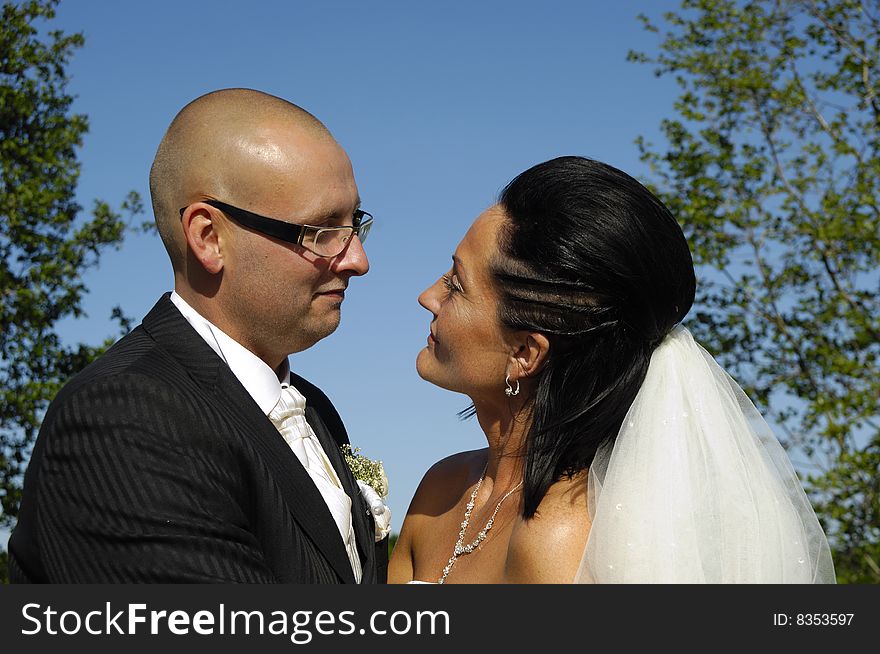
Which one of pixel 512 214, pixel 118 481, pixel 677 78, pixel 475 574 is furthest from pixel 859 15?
pixel 118 481

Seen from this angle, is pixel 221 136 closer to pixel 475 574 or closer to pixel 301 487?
pixel 301 487

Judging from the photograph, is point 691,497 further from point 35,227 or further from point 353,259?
point 35,227

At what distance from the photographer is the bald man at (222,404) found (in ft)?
10.4

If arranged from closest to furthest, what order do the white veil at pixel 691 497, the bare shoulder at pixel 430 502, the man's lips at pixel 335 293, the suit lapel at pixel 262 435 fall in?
the suit lapel at pixel 262 435
the white veil at pixel 691 497
the man's lips at pixel 335 293
the bare shoulder at pixel 430 502

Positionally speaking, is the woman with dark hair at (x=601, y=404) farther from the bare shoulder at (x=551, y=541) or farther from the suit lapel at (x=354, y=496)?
the suit lapel at (x=354, y=496)

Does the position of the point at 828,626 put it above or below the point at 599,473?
below

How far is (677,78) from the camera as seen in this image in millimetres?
12203

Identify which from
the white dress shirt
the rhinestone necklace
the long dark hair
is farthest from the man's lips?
the rhinestone necklace

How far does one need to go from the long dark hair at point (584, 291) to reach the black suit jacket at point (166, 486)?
102 centimetres

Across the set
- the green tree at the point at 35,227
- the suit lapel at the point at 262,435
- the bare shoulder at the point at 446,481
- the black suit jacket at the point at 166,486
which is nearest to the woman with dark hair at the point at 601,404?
the bare shoulder at the point at 446,481

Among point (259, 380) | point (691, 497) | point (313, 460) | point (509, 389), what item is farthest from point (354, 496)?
point (691, 497)

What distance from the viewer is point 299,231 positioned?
3.90m

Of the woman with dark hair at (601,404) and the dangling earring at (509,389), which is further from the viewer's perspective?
the dangling earring at (509,389)

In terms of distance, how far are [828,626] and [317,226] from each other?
2.54m
